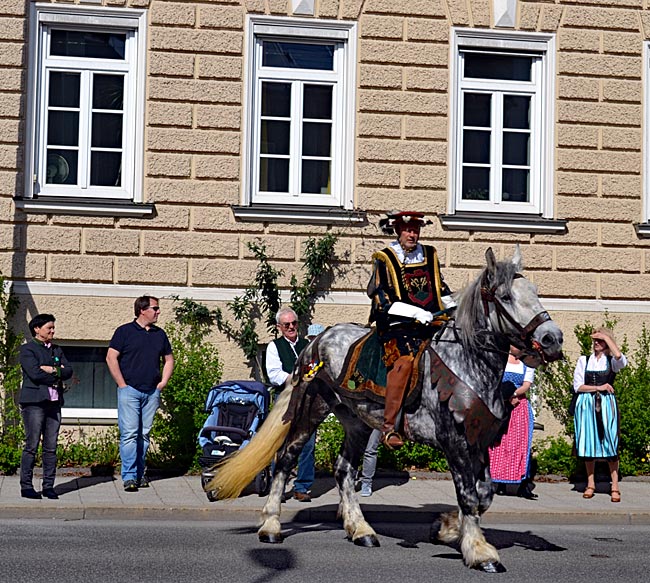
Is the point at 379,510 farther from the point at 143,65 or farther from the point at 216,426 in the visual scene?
the point at 143,65

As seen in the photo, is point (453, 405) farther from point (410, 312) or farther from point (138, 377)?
point (138, 377)

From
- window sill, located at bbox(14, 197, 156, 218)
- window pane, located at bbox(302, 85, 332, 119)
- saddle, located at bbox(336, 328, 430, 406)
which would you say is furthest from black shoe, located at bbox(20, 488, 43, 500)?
window pane, located at bbox(302, 85, 332, 119)

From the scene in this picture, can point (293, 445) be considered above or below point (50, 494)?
above

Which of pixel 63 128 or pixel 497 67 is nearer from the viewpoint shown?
pixel 63 128

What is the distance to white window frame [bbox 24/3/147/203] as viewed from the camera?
51.5 ft

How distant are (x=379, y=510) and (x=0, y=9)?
310 inches

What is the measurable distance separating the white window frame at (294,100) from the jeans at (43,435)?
14.1 ft

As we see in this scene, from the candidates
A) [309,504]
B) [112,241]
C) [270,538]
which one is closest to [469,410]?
[270,538]

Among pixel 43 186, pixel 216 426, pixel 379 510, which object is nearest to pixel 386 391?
pixel 379 510

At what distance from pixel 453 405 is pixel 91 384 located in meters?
7.13

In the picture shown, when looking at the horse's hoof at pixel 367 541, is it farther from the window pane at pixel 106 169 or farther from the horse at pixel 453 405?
the window pane at pixel 106 169

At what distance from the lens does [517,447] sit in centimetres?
1382

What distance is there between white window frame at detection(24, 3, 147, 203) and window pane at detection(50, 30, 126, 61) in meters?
0.09

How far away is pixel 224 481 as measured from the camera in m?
10.8
